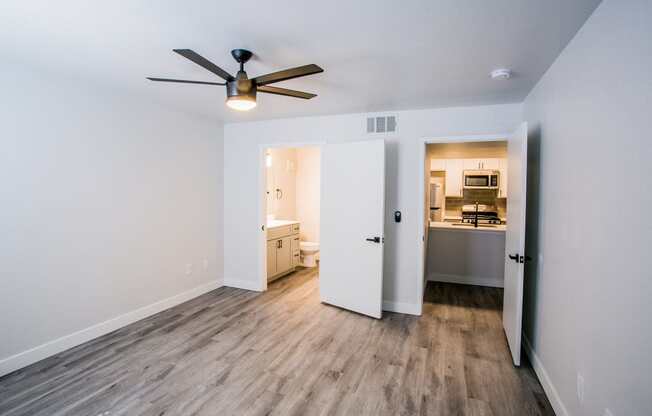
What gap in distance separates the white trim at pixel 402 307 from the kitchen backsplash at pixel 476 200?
3.89 metres

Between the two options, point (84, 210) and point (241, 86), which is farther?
point (84, 210)

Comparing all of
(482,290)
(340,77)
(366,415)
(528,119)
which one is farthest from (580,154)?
(482,290)

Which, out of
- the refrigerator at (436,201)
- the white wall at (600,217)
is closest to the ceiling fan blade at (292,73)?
the white wall at (600,217)

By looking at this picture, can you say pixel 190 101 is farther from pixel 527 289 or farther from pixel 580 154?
pixel 527 289

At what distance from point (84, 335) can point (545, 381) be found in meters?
3.96

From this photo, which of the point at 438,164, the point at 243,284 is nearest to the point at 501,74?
the point at 243,284

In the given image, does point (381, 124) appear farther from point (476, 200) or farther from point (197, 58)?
point (476, 200)

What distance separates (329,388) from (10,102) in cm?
334

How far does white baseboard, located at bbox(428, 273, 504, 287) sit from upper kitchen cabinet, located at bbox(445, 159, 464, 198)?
2213 mm

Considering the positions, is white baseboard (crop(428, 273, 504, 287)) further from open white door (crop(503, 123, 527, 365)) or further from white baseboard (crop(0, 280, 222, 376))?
white baseboard (crop(0, 280, 222, 376))

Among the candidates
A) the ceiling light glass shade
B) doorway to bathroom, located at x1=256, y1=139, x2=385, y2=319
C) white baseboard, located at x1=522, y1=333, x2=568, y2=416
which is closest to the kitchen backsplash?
doorway to bathroom, located at x1=256, y1=139, x2=385, y2=319

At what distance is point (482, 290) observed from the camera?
476 centimetres

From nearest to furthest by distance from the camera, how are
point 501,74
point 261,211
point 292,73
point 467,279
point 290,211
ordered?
1. point 292,73
2. point 501,74
3. point 261,211
4. point 467,279
5. point 290,211

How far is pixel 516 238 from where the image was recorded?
2.71m
